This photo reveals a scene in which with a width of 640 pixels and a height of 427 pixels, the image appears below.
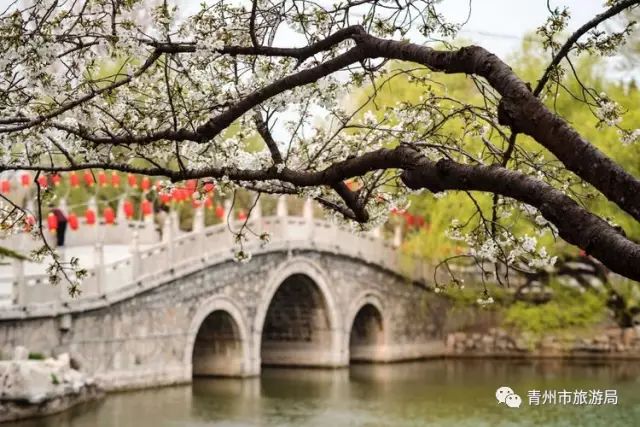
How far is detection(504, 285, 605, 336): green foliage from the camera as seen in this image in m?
21.6

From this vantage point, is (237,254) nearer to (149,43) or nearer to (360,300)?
(149,43)

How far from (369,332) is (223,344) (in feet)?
20.0

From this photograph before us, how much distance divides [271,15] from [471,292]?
62.7 feet

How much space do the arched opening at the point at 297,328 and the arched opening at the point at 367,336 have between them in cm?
207

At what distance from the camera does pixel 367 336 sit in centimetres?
2567

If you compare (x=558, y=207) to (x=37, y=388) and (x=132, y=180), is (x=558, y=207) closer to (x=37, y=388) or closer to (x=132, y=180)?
(x=37, y=388)

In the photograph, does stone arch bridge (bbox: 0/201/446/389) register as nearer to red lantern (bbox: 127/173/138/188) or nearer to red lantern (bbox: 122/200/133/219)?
red lantern (bbox: 122/200/133/219)

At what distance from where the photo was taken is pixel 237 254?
19.8ft

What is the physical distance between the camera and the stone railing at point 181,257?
50.9ft

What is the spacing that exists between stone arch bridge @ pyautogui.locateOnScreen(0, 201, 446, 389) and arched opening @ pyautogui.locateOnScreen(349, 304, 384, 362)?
0.12 feet

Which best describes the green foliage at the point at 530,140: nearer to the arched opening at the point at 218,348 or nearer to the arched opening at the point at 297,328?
the arched opening at the point at 297,328

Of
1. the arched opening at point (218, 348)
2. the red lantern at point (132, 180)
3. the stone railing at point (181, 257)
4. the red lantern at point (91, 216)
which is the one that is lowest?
the arched opening at point (218, 348)

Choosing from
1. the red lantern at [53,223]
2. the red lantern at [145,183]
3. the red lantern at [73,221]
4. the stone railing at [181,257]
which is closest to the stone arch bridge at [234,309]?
the stone railing at [181,257]

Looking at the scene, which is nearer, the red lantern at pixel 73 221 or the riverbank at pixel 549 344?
the red lantern at pixel 73 221
